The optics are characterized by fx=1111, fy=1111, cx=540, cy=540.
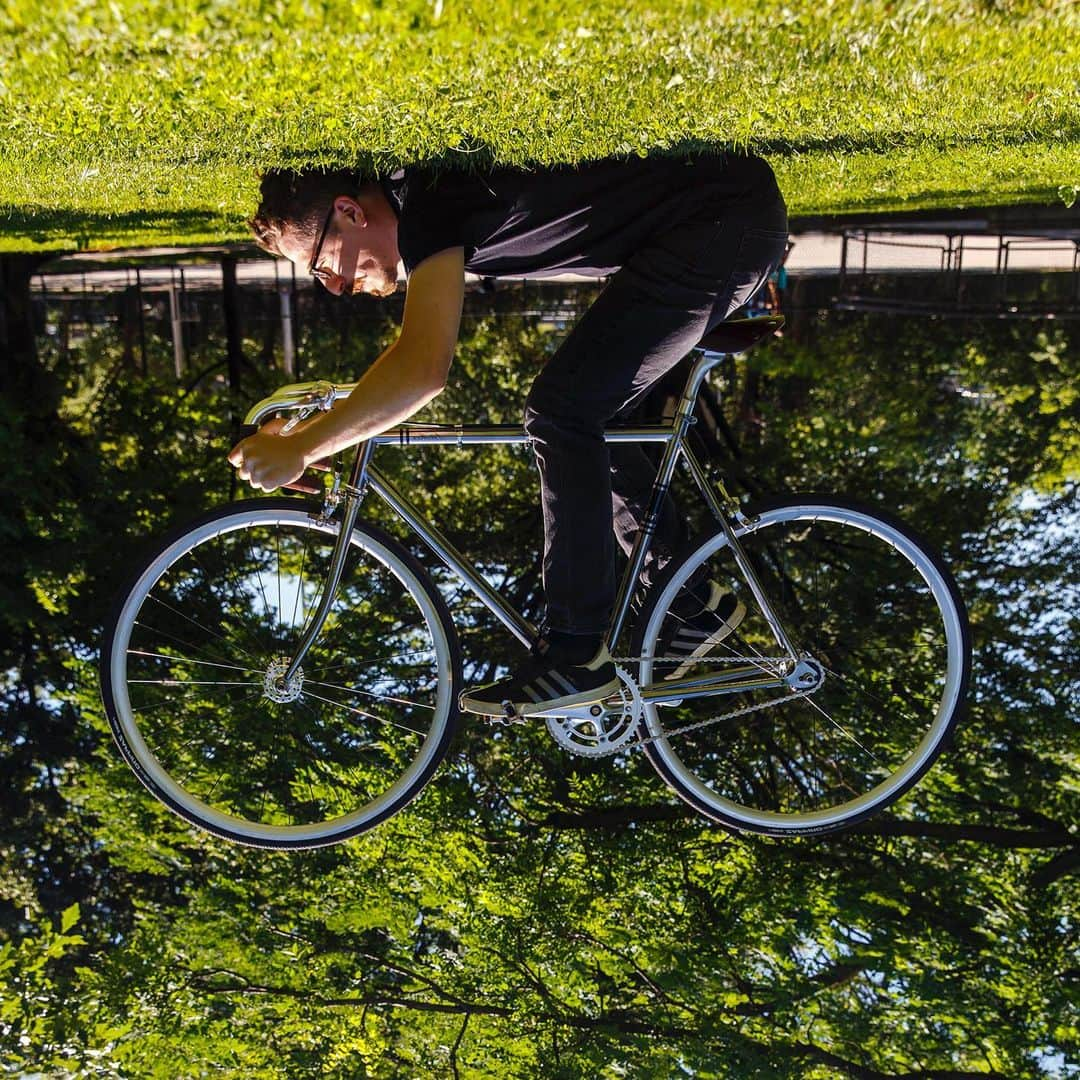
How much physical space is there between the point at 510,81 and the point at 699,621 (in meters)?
1.90

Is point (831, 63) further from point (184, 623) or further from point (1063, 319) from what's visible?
point (1063, 319)

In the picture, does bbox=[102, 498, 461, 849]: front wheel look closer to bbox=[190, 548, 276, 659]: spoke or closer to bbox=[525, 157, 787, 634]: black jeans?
bbox=[190, 548, 276, 659]: spoke

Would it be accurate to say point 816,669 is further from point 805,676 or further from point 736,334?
point 736,334

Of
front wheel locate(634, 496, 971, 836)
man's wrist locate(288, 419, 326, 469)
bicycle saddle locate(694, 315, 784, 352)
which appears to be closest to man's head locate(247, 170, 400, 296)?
man's wrist locate(288, 419, 326, 469)

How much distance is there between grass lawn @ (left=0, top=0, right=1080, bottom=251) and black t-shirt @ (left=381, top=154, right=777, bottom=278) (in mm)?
244

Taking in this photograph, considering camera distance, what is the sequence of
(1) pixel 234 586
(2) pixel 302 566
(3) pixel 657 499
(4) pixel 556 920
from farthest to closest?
(4) pixel 556 920 < (1) pixel 234 586 < (2) pixel 302 566 < (3) pixel 657 499

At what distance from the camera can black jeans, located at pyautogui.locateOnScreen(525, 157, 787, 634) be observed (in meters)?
3.26

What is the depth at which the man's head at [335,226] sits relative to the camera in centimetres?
310

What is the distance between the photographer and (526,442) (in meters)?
3.65

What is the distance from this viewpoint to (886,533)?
3.79 meters

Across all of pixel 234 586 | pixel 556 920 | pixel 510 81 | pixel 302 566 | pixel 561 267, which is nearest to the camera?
pixel 510 81

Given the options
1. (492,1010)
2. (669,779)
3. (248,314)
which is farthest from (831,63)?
(248,314)

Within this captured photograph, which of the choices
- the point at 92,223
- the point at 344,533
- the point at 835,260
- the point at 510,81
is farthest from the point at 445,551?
the point at 835,260

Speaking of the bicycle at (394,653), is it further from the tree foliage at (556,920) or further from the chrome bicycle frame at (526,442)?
the tree foliage at (556,920)
